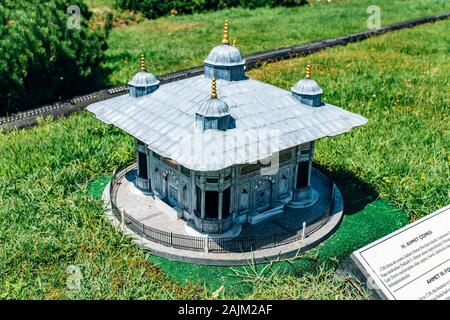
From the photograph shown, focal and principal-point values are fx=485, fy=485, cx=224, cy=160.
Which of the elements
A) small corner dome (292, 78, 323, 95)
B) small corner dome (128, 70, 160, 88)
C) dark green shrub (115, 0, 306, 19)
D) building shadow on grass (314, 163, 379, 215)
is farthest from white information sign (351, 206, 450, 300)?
dark green shrub (115, 0, 306, 19)

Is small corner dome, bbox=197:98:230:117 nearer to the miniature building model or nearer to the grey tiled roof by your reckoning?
the miniature building model

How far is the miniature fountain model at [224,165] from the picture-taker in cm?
1526

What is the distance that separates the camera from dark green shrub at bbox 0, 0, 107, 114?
2848 cm

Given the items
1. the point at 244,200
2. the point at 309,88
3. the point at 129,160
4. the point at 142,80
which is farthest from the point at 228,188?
the point at 129,160

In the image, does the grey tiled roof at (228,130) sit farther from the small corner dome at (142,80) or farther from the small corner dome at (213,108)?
the small corner dome at (213,108)

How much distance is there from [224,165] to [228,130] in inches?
64.1

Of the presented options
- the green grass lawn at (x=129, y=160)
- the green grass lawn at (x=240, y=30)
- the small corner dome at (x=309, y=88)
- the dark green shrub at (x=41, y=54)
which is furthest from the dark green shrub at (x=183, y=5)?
the small corner dome at (x=309, y=88)

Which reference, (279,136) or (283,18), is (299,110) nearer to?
(279,136)

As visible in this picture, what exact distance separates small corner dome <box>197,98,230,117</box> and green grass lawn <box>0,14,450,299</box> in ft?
16.2

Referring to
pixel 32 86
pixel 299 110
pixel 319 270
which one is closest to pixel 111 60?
pixel 32 86

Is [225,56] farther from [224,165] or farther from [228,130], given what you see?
[224,165]

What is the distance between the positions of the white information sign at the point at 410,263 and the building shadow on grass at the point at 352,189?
237 inches

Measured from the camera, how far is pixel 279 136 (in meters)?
15.7
